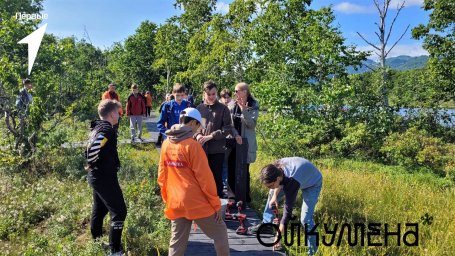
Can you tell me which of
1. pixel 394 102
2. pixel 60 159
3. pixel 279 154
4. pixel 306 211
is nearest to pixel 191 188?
pixel 306 211

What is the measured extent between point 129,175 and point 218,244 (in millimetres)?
4468

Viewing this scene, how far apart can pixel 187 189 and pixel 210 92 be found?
217 centimetres

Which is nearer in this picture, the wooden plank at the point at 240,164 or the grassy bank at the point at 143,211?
the grassy bank at the point at 143,211

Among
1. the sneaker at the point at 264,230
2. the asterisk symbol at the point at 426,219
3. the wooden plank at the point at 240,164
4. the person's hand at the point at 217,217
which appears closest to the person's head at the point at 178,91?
the wooden plank at the point at 240,164

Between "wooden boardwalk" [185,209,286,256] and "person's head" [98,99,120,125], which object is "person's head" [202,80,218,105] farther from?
"wooden boardwalk" [185,209,286,256]

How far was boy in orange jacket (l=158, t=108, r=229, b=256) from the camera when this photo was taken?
3.49m

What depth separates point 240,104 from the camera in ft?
19.6

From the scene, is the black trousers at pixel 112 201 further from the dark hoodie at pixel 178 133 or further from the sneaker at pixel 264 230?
the sneaker at pixel 264 230

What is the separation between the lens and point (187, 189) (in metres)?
3.53

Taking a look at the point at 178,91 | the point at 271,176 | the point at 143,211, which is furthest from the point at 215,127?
the point at 271,176

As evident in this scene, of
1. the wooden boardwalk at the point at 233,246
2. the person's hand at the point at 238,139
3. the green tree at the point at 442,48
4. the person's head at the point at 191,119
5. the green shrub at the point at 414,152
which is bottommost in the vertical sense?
the wooden boardwalk at the point at 233,246

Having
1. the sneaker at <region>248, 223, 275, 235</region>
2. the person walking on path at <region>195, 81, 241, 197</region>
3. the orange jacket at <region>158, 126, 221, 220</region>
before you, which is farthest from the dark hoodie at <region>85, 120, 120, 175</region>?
the sneaker at <region>248, 223, 275, 235</region>

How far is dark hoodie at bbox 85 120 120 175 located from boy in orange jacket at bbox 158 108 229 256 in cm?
94

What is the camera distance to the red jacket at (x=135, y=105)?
1222 centimetres
